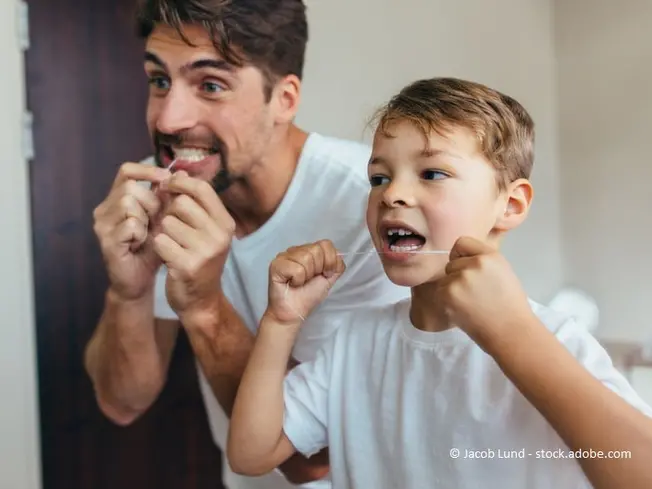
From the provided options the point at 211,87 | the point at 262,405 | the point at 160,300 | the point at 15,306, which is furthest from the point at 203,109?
the point at 15,306

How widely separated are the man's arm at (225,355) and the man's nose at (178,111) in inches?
7.5

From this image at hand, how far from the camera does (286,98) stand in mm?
804

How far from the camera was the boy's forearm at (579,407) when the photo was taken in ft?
1.44

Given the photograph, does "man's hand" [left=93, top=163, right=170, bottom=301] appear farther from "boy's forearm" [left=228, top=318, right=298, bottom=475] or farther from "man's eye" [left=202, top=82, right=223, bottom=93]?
"boy's forearm" [left=228, top=318, right=298, bottom=475]

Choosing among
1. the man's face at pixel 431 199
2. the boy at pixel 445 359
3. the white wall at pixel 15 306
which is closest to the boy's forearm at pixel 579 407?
the boy at pixel 445 359

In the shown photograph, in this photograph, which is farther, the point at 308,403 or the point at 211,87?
the point at 211,87

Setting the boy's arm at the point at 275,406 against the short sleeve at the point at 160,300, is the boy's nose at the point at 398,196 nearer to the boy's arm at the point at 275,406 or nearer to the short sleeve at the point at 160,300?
the boy's arm at the point at 275,406

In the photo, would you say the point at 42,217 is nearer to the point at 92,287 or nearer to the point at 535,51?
the point at 92,287

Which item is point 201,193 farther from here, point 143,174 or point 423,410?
point 423,410

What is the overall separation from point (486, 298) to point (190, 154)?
1.36 feet

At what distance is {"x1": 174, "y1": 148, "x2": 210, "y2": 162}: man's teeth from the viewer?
77 cm

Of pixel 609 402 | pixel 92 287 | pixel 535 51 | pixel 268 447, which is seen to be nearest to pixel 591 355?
pixel 609 402

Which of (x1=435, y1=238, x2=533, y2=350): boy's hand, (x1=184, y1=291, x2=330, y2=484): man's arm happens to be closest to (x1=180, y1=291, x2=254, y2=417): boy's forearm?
(x1=184, y1=291, x2=330, y2=484): man's arm

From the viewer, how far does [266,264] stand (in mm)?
810
